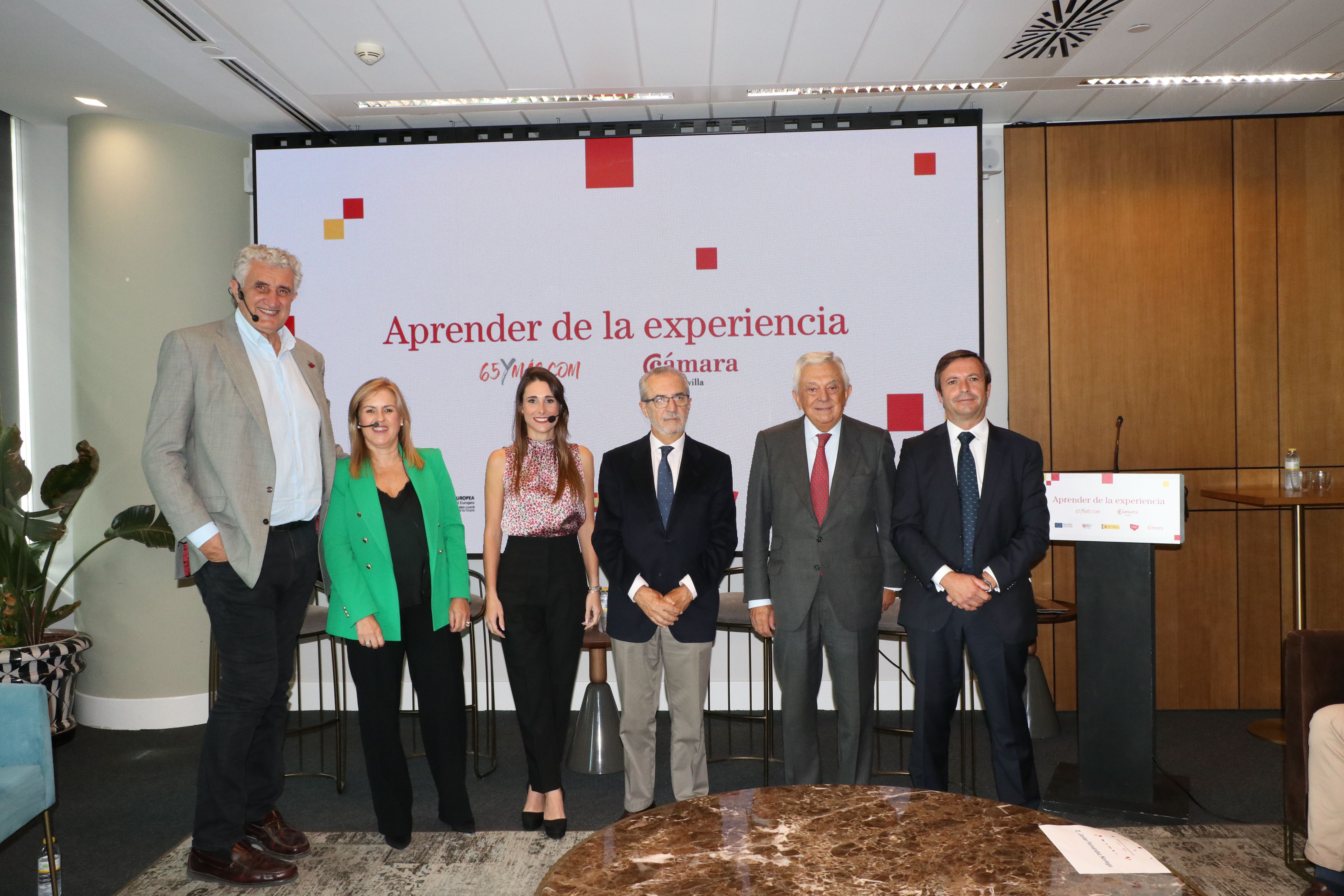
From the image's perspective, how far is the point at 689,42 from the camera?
11.7 feet

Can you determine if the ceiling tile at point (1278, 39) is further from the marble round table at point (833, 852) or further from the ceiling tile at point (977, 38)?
the marble round table at point (833, 852)

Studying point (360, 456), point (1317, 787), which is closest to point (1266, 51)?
point (1317, 787)

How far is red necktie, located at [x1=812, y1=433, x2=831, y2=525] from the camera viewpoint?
3043 mm

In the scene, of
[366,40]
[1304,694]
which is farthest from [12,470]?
[1304,694]

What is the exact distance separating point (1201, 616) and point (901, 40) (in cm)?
323

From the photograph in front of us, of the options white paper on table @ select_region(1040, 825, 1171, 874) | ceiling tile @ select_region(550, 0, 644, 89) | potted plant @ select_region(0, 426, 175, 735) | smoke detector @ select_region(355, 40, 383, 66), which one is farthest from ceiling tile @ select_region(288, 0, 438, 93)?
white paper on table @ select_region(1040, 825, 1171, 874)

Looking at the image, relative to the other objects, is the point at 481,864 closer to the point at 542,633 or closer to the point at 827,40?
the point at 542,633

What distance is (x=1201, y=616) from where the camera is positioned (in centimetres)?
450

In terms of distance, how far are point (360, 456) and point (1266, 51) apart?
402 centimetres

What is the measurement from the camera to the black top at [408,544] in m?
2.86

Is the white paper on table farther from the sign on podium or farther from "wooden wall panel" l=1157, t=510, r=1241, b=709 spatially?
"wooden wall panel" l=1157, t=510, r=1241, b=709

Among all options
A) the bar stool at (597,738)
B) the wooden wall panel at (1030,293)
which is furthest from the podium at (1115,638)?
the bar stool at (597,738)

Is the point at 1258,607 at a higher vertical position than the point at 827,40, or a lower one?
lower

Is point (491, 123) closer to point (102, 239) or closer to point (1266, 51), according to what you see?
point (102, 239)
